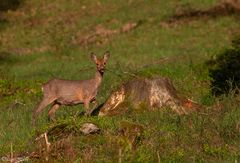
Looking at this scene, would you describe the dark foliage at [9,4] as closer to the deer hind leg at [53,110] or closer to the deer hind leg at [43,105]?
the deer hind leg at [43,105]

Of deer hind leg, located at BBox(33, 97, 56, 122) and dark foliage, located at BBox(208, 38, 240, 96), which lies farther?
dark foliage, located at BBox(208, 38, 240, 96)

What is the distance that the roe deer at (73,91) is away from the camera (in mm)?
16094

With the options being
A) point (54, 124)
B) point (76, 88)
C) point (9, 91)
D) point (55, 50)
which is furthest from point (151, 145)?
point (55, 50)

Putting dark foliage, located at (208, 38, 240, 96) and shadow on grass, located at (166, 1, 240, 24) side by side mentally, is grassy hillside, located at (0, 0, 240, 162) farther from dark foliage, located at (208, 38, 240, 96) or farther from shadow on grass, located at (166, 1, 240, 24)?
dark foliage, located at (208, 38, 240, 96)

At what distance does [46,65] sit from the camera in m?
31.2

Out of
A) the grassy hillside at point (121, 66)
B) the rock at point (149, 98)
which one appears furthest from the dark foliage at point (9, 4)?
the rock at point (149, 98)

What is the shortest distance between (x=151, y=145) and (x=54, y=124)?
2.13 m

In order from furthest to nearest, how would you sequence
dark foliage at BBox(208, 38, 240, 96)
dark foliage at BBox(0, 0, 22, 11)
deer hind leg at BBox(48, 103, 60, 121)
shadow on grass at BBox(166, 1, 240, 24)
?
dark foliage at BBox(0, 0, 22, 11) < shadow on grass at BBox(166, 1, 240, 24) < dark foliage at BBox(208, 38, 240, 96) < deer hind leg at BBox(48, 103, 60, 121)

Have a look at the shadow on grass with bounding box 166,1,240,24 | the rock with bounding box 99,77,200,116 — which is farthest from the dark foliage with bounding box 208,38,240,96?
the shadow on grass with bounding box 166,1,240,24

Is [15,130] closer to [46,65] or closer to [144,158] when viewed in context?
[144,158]

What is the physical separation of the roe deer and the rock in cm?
68

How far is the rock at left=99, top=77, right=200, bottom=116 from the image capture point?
15.1 metres

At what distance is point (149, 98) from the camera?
49.5 feet

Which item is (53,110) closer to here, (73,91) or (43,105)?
(43,105)
